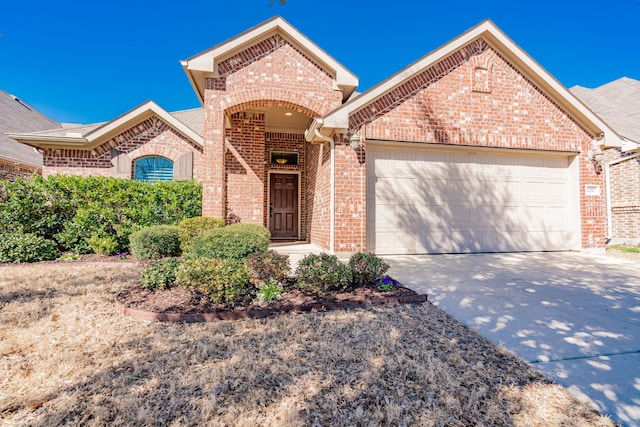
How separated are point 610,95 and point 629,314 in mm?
16652

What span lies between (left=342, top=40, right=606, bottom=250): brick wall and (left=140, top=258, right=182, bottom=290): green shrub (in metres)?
4.01

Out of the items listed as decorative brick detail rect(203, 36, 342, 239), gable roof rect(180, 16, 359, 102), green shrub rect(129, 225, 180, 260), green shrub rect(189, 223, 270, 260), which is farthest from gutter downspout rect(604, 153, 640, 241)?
green shrub rect(129, 225, 180, 260)

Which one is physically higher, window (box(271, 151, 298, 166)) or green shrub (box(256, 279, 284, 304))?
window (box(271, 151, 298, 166))

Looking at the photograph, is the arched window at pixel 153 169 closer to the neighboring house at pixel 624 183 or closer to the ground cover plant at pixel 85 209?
the ground cover plant at pixel 85 209

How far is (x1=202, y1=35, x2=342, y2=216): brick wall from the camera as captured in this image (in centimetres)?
724

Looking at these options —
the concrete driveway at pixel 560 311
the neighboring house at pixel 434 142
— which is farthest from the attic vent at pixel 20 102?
the concrete driveway at pixel 560 311

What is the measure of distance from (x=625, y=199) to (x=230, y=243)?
12.4 meters

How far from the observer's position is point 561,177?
765cm

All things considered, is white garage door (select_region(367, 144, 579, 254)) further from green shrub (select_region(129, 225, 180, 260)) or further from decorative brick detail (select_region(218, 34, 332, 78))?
green shrub (select_region(129, 225, 180, 260))

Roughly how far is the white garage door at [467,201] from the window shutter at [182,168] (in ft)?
18.4

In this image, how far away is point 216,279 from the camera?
3.28m

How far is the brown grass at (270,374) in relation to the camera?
1.63 metres

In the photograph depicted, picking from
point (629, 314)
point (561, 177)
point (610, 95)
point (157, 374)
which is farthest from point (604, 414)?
point (610, 95)

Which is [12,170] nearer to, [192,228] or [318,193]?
[192,228]
